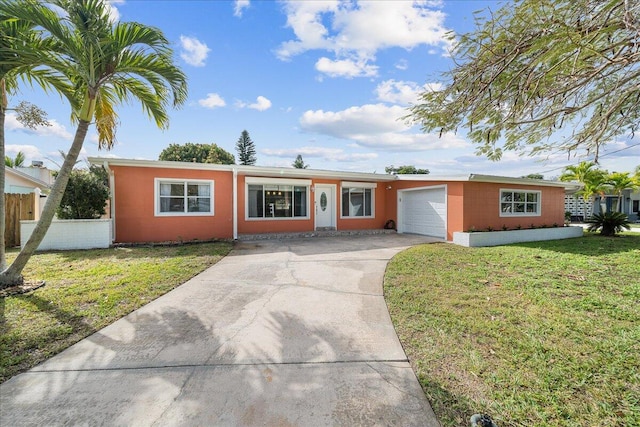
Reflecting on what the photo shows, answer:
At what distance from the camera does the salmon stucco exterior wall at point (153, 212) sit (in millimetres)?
9633

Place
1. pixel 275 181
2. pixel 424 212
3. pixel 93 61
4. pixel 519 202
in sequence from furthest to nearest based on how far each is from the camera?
pixel 519 202 < pixel 424 212 < pixel 275 181 < pixel 93 61

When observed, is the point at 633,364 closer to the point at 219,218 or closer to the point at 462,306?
the point at 462,306

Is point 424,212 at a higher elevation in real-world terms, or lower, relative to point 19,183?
lower

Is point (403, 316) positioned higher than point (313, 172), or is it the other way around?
point (313, 172)

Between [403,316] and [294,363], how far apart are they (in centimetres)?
182

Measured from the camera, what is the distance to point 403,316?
393cm

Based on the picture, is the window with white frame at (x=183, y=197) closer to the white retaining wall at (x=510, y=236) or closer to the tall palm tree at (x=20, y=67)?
the tall palm tree at (x=20, y=67)

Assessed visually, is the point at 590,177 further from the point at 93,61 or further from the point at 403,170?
the point at 403,170

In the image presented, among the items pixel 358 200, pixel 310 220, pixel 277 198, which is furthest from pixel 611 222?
pixel 277 198

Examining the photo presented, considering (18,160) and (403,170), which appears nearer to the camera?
(18,160)

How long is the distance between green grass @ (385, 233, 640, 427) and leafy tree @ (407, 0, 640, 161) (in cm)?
229

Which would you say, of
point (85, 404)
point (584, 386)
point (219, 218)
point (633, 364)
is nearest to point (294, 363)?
point (85, 404)

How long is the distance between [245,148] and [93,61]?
39343mm

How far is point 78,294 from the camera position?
462 cm
